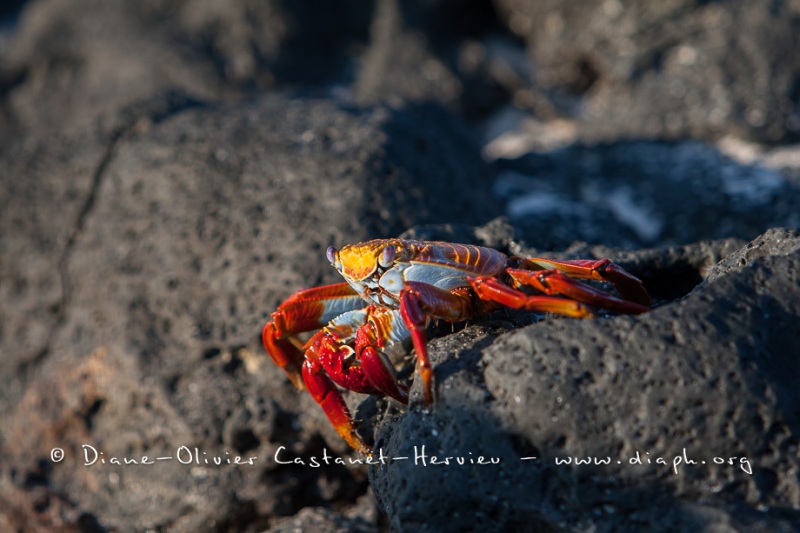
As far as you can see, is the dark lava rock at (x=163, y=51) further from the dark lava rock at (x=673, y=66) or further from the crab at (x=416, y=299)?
the crab at (x=416, y=299)

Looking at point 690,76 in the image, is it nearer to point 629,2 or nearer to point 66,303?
point 629,2

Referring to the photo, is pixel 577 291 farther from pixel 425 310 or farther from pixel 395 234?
pixel 395 234

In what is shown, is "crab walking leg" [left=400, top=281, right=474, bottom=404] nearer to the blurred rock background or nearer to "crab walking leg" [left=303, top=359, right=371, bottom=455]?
the blurred rock background

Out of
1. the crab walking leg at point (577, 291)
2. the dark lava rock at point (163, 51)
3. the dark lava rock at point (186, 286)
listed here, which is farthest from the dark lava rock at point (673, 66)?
the crab walking leg at point (577, 291)

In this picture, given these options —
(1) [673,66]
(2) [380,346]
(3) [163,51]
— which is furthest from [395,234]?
(3) [163,51]

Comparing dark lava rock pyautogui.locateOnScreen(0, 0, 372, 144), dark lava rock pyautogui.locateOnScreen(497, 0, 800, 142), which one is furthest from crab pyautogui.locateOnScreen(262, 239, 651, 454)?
dark lava rock pyautogui.locateOnScreen(0, 0, 372, 144)

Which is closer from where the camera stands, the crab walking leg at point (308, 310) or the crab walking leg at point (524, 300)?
the crab walking leg at point (524, 300)

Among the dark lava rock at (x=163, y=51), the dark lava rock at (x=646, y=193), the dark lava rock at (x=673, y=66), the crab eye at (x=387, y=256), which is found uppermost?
the dark lava rock at (x=163, y=51)
